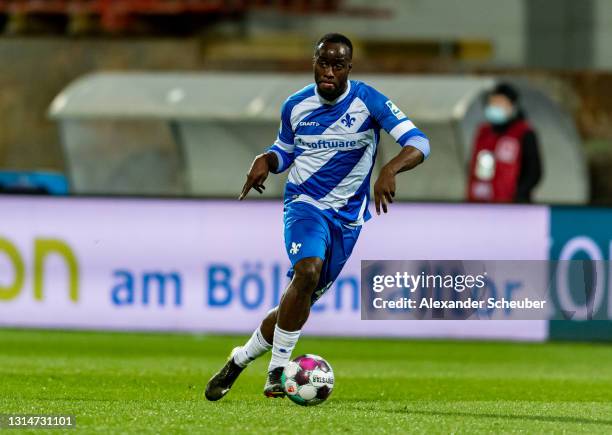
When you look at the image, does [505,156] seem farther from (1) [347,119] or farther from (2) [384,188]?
(2) [384,188]

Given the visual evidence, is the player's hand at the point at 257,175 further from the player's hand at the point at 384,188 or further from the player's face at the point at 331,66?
the player's hand at the point at 384,188

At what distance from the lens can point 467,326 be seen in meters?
14.5

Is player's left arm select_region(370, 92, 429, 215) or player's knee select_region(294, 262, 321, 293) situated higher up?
player's left arm select_region(370, 92, 429, 215)

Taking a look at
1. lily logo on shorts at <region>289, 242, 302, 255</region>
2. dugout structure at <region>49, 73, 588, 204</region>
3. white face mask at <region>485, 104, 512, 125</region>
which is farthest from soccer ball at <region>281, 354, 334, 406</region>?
dugout structure at <region>49, 73, 588, 204</region>

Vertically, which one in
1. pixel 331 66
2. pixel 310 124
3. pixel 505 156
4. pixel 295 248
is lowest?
pixel 505 156

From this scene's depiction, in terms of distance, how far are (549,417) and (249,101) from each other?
11114 millimetres

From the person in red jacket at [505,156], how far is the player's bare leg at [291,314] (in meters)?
6.94

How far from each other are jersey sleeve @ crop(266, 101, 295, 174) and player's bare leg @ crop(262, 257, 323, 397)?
0.65 m

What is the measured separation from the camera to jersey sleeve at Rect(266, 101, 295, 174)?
9.13 meters

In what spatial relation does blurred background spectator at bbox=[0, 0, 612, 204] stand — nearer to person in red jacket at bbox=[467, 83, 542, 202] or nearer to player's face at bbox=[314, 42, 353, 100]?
person in red jacket at bbox=[467, 83, 542, 202]

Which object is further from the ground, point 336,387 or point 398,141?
point 398,141

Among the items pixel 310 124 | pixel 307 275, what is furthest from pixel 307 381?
pixel 310 124

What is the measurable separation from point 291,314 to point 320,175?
0.78 m

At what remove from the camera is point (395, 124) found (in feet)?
29.4
